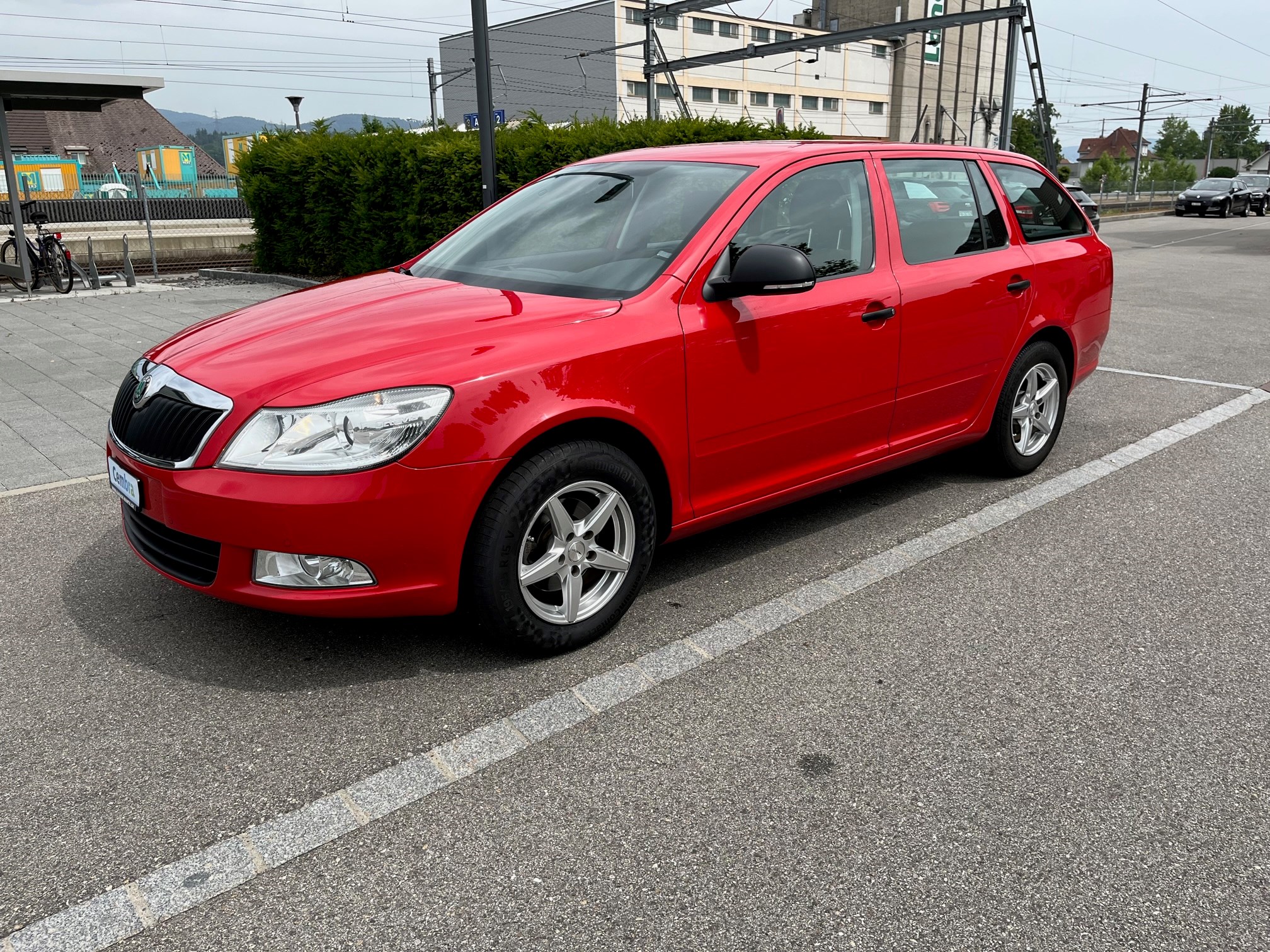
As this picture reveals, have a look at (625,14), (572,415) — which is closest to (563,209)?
(572,415)

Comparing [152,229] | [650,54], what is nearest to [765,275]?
[650,54]

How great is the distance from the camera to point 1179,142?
137 meters

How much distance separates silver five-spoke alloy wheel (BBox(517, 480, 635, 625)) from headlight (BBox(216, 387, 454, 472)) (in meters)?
0.51

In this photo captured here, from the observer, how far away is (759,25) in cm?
6831

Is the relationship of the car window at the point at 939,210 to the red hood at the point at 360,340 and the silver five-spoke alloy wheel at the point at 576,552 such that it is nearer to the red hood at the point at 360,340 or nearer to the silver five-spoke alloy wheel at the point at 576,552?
the red hood at the point at 360,340

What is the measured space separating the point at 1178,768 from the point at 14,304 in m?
14.0

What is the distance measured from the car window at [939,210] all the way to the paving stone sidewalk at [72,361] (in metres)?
4.29

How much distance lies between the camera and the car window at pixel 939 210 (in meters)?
4.57

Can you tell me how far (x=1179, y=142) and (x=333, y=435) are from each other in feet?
516

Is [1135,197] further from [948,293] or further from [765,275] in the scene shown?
[765,275]

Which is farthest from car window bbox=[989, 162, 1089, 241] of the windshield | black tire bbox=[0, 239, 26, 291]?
black tire bbox=[0, 239, 26, 291]

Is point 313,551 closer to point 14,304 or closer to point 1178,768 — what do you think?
point 1178,768

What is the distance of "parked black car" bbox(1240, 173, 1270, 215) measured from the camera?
42.4m

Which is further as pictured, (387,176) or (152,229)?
(152,229)
